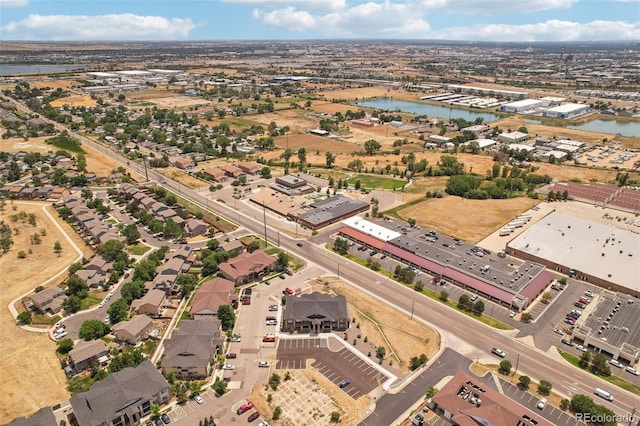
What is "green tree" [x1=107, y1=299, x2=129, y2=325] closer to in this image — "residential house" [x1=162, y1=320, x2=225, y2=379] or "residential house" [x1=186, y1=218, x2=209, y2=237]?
"residential house" [x1=162, y1=320, x2=225, y2=379]

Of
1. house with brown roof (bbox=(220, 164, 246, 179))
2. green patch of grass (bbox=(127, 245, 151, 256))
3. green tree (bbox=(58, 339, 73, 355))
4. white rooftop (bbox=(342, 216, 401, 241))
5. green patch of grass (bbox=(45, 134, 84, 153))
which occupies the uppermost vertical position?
green patch of grass (bbox=(45, 134, 84, 153))

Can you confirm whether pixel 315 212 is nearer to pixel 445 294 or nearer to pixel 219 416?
pixel 445 294

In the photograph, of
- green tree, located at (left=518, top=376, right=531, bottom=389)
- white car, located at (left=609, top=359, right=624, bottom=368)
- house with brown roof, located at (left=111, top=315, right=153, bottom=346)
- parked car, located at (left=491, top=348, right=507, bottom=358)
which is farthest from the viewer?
house with brown roof, located at (left=111, top=315, right=153, bottom=346)

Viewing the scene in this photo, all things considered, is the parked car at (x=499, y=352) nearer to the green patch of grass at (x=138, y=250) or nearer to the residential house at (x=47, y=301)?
the residential house at (x=47, y=301)

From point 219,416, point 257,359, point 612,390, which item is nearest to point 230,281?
point 257,359
